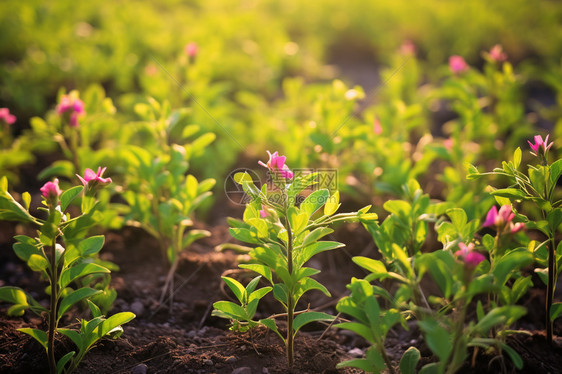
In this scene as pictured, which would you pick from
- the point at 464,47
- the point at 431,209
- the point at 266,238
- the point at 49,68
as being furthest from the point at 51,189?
the point at 464,47

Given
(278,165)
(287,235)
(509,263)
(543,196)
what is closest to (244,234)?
(287,235)

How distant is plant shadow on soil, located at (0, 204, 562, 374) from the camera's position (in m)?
1.71

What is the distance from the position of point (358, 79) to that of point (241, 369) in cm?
409

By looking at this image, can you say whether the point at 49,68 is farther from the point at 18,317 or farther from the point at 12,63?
the point at 18,317

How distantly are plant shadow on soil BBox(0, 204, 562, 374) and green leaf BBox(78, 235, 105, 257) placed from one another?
40cm

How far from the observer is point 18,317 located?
198 cm

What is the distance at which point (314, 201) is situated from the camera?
5.48ft

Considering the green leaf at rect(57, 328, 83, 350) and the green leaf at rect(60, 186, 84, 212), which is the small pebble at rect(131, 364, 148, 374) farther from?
the green leaf at rect(60, 186, 84, 212)

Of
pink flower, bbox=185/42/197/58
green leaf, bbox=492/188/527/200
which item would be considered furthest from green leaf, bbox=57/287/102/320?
pink flower, bbox=185/42/197/58

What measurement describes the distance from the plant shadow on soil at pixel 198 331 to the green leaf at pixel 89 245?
0.40 metres

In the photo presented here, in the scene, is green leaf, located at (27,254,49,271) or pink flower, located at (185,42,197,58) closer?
green leaf, located at (27,254,49,271)

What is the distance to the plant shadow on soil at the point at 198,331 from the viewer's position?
1.71 meters

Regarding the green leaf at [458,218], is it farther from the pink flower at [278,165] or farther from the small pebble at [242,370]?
the small pebble at [242,370]

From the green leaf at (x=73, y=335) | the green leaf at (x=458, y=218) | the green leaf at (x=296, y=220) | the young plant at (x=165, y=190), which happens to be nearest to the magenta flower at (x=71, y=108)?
the young plant at (x=165, y=190)
